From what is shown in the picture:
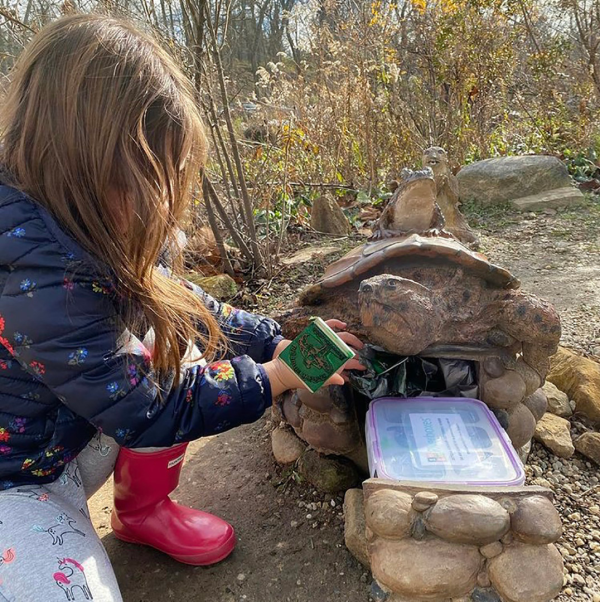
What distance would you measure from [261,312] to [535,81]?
527cm

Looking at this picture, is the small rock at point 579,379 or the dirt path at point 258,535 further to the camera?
the small rock at point 579,379

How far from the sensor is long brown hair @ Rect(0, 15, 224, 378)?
1.11 m

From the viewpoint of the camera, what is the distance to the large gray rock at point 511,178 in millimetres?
4938

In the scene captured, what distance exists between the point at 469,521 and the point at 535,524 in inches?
5.1

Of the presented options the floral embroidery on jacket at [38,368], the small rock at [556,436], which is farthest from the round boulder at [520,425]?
the floral embroidery on jacket at [38,368]

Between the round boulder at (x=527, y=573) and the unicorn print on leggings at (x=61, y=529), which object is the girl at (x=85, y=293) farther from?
the round boulder at (x=527, y=573)

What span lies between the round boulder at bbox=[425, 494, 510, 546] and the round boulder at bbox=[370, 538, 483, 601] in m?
0.03

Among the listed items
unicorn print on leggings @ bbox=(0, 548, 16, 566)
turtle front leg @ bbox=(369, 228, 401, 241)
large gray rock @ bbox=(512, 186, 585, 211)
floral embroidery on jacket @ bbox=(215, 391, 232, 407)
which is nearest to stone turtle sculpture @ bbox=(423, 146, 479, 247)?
turtle front leg @ bbox=(369, 228, 401, 241)

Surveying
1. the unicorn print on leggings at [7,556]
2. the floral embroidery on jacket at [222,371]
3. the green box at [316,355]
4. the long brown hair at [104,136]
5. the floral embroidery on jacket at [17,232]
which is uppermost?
the long brown hair at [104,136]

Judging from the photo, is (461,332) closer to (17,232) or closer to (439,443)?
(439,443)

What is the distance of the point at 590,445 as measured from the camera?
5.78 feet

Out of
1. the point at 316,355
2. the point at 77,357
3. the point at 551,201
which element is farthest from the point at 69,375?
the point at 551,201

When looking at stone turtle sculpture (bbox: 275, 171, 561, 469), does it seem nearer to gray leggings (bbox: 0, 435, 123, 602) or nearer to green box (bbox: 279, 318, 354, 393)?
green box (bbox: 279, 318, 354, 393)

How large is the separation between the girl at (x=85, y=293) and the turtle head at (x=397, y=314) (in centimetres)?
25
